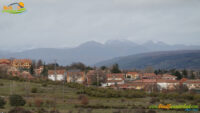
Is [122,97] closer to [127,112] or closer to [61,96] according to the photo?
[61,96]

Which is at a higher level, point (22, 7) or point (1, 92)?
point (22, 7)

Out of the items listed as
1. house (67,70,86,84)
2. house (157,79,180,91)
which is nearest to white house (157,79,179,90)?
house (157,79,180,91)

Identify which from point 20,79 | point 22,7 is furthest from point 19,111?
point 20,79

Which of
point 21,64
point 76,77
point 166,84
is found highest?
point 21,64

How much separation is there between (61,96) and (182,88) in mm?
30304

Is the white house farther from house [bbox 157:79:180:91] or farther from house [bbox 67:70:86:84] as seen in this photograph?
house [bbox 67:70:86:84]

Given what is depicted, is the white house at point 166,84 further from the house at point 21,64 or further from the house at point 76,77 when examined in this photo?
the house at point 21,64

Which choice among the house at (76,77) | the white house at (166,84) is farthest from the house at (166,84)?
the house at (76,77)

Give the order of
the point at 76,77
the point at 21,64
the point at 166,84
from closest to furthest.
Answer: the point at 166,84 < the point at 21,64 < the point at 76,77

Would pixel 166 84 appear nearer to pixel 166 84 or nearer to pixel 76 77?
pixel 166 84

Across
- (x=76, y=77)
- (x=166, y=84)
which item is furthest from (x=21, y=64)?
(x=166, y=84)

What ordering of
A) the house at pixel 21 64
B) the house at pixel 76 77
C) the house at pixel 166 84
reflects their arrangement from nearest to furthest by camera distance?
the house at pixel 166 84 < the house at pixel 21 64 < the house at pixel 76 77

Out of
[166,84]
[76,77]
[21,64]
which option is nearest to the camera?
[166,84]

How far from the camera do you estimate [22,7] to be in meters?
35.4
